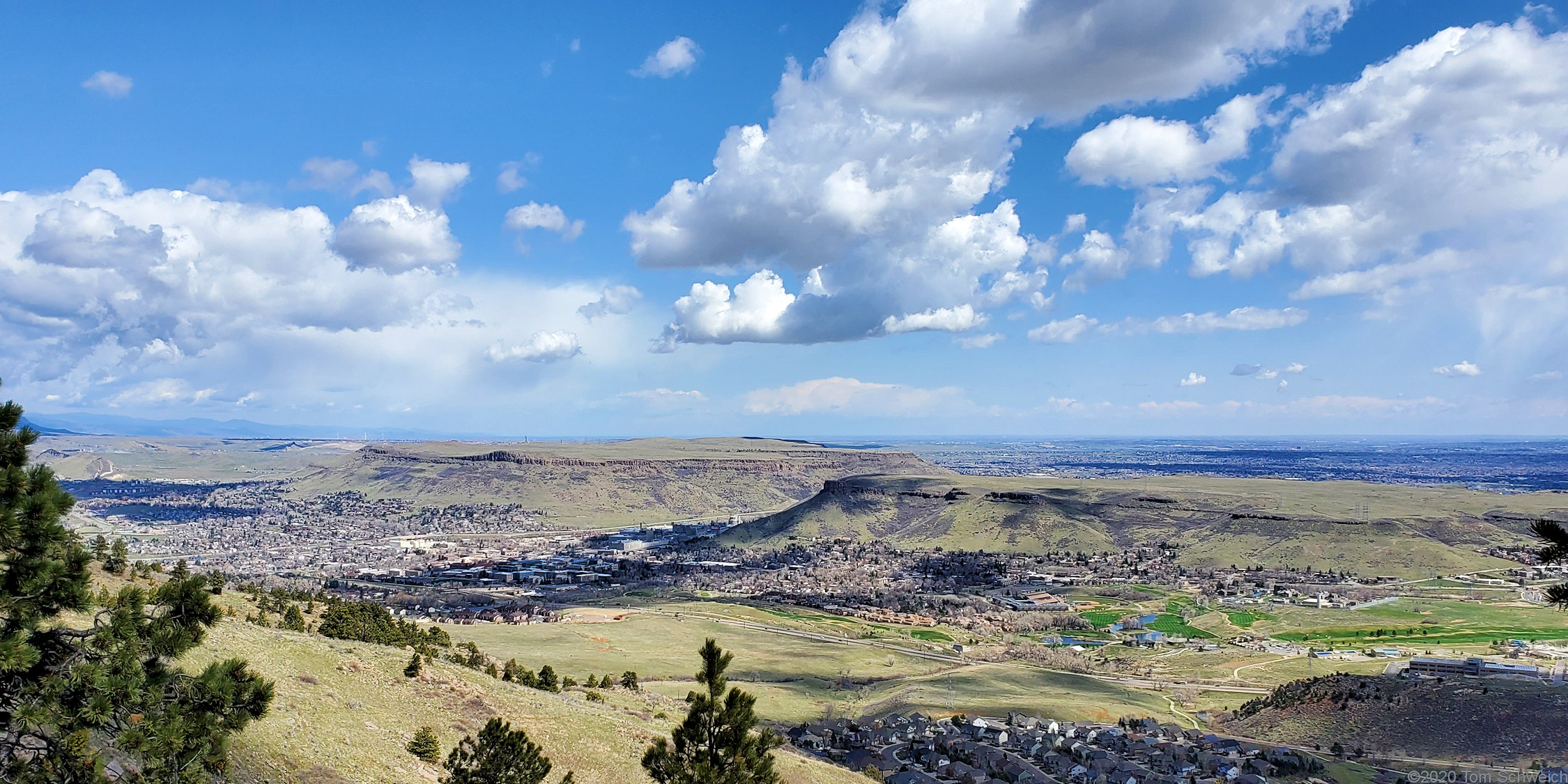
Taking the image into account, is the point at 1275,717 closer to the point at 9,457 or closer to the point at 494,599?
the point at 9,457

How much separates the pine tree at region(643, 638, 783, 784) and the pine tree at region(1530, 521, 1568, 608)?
2000 cm

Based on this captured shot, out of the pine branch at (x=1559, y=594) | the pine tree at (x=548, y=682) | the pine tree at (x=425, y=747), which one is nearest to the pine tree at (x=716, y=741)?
the pine tree at (x=425, y=747)

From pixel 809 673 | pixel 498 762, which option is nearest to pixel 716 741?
pixel 498 762

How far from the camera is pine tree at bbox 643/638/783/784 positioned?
90.2 ft

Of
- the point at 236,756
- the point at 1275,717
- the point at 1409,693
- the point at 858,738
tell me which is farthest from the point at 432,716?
the point at 1409,693

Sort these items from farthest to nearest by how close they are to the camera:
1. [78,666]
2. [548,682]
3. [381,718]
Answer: [548,682] < [381,718] < [78,666]

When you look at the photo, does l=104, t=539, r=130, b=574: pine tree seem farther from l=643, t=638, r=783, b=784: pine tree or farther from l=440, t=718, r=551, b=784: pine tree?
l=643, t=638, r=783, b=784: pine tree

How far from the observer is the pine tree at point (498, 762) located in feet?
92.0

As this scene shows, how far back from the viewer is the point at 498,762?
28234mm

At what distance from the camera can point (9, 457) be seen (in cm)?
1391

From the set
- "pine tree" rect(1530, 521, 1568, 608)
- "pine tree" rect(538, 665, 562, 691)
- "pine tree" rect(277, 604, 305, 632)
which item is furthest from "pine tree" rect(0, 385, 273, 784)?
"pine tree" rect(538, 665, 562, 691)

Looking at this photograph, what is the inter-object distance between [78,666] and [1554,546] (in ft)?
80.1

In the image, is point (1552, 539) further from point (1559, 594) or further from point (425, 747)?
point (425, 747)

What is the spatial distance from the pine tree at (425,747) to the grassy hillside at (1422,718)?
62697mm
